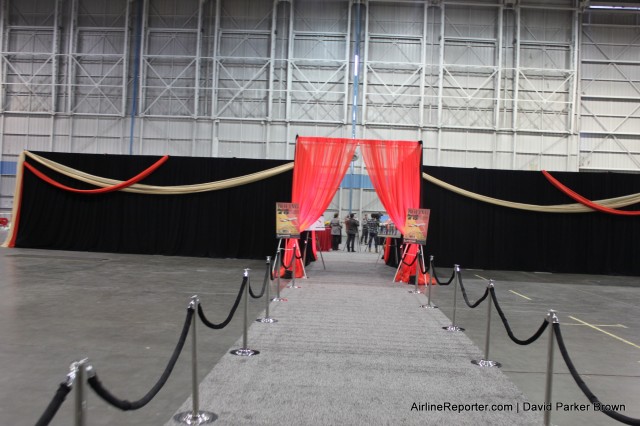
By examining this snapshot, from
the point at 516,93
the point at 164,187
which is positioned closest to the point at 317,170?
the point at 164,187

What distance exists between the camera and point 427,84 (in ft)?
72.7

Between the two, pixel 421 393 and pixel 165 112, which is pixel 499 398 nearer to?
pixel 421 393

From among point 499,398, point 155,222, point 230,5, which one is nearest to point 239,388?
point 499,398

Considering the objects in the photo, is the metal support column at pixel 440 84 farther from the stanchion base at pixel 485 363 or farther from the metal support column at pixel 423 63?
the stanchion base at pixel 485 363

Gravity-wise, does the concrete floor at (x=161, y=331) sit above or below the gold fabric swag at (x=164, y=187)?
below

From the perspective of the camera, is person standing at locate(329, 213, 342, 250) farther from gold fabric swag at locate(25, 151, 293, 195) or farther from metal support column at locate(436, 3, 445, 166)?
metal support column at locate(436, 3, 445, 166)

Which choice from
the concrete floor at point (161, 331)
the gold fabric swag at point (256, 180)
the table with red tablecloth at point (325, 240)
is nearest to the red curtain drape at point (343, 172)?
the gold fabric swag at point (256, 180)

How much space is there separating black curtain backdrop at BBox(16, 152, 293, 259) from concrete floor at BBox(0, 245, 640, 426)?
2.07 meters

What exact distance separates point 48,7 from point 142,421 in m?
25.3

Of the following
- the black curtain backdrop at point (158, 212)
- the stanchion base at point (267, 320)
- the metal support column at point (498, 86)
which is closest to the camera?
the stanchion base at point (267, 320)

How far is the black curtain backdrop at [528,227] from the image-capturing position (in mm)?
12930

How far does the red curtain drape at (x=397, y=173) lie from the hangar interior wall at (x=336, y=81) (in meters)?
10.9

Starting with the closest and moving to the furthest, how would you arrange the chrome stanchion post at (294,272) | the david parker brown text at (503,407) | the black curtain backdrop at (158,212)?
the david parker brown text at (503,407)
the chrome stanchion post at (294,272)
the black curtain backdrop at (158,212)

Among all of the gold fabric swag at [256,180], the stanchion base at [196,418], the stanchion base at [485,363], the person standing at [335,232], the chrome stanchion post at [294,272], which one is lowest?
the stanchion base at [196,418]
